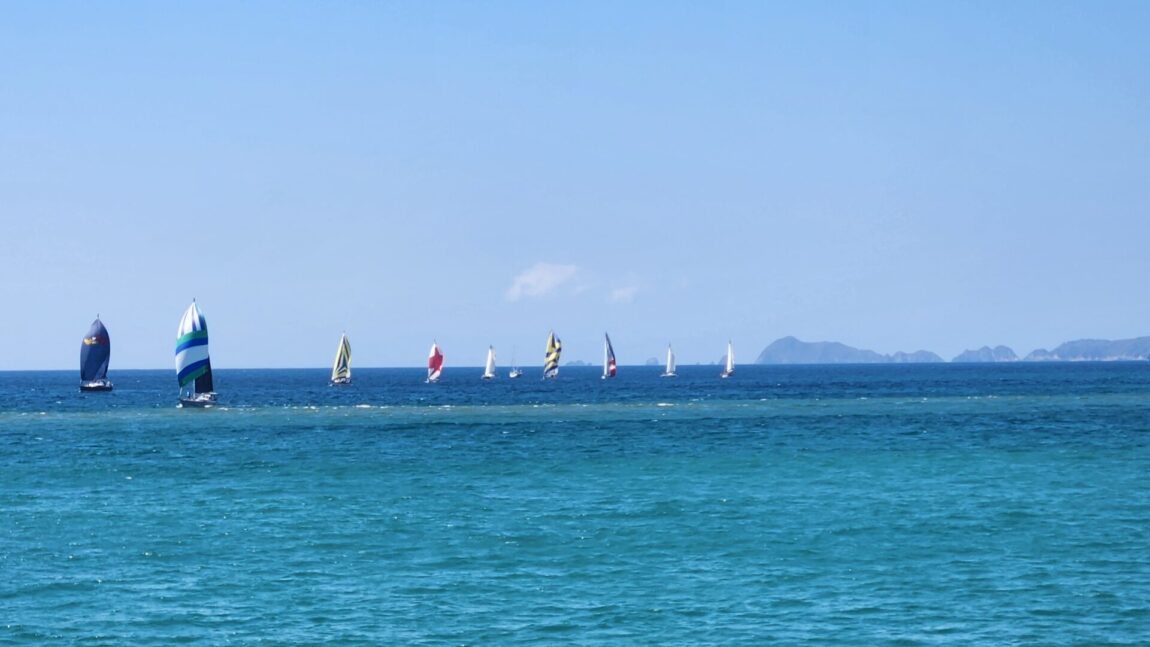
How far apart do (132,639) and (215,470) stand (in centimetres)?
3922

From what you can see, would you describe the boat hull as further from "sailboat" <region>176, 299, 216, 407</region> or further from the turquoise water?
the turquoise water

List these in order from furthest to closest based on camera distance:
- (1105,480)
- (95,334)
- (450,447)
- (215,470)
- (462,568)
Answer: (95,334) → (450,447) → (215,470) → (1105,480) → (462,568)

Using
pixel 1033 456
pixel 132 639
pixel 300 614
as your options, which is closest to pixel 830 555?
pixel 300 614

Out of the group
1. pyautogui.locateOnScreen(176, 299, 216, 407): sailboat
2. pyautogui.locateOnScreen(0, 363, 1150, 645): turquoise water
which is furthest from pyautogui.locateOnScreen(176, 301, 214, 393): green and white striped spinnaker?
pyautogui.locateOnScreen(0, 363, 1150, 645): turquoise water

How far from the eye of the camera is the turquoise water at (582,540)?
1351 inches

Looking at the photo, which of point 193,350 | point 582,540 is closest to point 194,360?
point 193,350

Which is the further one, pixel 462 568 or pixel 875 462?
pixel 875 462

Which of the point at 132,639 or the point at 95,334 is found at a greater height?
the point at 95,334

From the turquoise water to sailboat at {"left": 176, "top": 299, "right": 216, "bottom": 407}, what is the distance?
1986 inches

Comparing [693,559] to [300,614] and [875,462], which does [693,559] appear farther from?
[875,462]

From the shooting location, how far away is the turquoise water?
3431 cm

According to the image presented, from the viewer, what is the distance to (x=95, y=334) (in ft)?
647

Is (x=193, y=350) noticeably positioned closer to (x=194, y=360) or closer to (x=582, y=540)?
(x=194, y=360)

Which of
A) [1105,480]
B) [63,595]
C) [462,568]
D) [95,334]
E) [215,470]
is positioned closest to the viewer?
[63,595]
